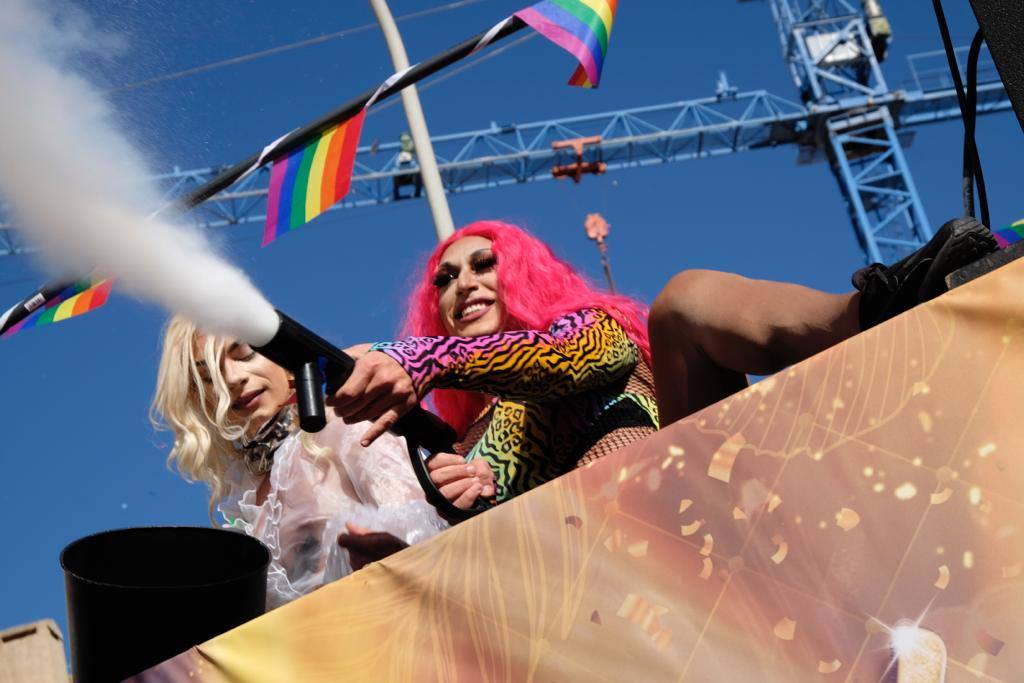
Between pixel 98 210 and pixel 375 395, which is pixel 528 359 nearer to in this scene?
pixel 375 395

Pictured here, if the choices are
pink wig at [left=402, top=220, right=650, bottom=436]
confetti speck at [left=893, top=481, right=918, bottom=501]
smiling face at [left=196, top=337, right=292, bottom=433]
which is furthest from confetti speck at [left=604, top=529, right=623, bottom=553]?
smiling face at [left=196, top=337, right=292, bottom=433]

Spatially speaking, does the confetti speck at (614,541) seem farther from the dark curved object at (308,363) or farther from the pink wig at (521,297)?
the pink wig at (521,297)

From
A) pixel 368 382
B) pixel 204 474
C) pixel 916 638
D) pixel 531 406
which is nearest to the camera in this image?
pixel 916 638

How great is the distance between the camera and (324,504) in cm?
293

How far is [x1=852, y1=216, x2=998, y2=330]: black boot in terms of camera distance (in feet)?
5.30

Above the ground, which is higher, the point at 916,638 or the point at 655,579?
the point at 655,579

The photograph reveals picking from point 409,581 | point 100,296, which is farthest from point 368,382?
point 100,296

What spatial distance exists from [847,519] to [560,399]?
1.23 metres

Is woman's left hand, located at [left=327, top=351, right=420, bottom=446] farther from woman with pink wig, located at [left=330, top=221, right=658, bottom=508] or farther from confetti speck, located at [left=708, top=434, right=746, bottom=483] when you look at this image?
confetti speck, located at [left=708, top=434, right=746, bottom=483]

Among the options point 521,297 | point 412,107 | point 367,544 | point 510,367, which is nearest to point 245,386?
point 521,297

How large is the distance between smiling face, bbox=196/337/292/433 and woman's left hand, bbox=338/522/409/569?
1.13 metres

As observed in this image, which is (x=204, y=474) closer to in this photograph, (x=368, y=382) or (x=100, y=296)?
(x=100, y=296)

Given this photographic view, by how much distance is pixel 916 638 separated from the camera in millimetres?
1465

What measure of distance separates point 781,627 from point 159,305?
0.96 metres
